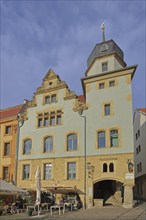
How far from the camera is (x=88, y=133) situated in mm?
27953

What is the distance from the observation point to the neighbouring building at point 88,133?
26062mm

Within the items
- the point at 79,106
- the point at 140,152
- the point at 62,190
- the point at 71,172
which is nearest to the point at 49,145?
the point at 71,172

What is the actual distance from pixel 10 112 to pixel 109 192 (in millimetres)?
16835

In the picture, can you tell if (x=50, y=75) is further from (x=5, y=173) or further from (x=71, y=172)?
(x=5, y=173)

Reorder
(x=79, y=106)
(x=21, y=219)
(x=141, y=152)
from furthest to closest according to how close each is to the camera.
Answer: (x=141, y=152)
(x=79, y=106)
(x=21, y=219)

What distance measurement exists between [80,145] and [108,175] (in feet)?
14.8

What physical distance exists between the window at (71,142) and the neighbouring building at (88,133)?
0.36 feet

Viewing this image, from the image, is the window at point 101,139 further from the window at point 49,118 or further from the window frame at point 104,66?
the window frame at point 104,66

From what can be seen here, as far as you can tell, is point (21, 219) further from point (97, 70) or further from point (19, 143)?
point (97, 70)

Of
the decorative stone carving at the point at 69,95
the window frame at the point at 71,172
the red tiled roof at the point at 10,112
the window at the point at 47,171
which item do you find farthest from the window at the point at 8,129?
the window frame at the point at 71,172

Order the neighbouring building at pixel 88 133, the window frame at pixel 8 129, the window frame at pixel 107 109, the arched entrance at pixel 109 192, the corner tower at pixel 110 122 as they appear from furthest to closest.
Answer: the window frame at pixel 8 129, the arched entrance at pixel 109 192, the window frame at pixel 107 109, the neighbouring building at pixel 88 133, the corner tower at pixel 110 122

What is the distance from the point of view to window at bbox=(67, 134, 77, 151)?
93.9ft

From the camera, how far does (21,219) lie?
18312mm

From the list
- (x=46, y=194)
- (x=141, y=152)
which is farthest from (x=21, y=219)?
(x=141, y=152)
